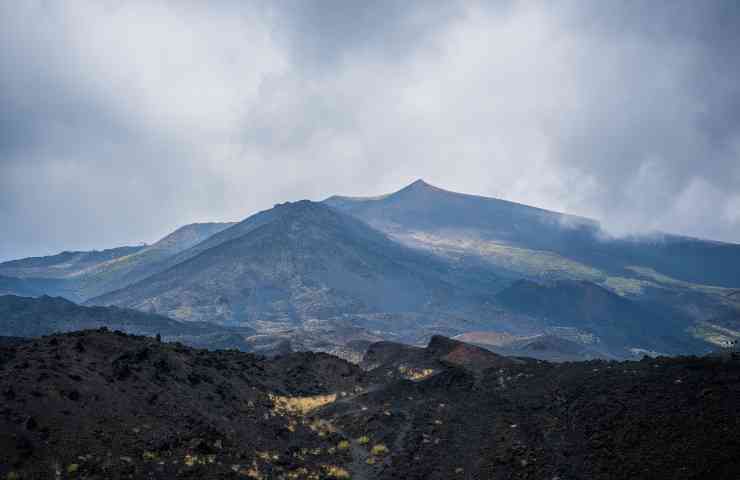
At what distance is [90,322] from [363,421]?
134807 mm

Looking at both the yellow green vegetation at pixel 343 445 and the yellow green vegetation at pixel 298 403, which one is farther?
the yellow green vegetation at pixel 298 403

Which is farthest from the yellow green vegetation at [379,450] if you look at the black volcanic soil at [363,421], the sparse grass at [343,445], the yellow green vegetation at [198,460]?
the yellow green vegetation at [198,460]

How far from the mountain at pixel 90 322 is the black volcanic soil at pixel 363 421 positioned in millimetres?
100802

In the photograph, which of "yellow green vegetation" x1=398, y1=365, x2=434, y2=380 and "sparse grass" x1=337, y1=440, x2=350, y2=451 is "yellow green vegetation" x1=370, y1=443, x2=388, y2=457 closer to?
"sparse grass" x1=337, y1=440, x2=350, y2=451

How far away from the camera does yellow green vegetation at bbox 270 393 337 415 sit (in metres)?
37.9

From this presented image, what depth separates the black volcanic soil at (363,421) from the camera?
21.6 meters

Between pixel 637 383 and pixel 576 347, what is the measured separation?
14757 cm

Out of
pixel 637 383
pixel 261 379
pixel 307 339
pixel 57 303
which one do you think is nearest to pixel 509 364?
pixel 637 383

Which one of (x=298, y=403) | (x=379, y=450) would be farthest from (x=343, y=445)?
(x=298, y=403)

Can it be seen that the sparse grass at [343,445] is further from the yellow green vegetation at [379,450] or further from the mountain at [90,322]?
the mountain at [90,322]

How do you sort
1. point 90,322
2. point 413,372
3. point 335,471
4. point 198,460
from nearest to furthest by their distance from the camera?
point 198,460 < point 335,471 < point 413,372 < point 90,322

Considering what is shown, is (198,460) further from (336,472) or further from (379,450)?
(379,450)

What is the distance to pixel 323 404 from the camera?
4084cm

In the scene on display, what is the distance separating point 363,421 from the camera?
111 ft
